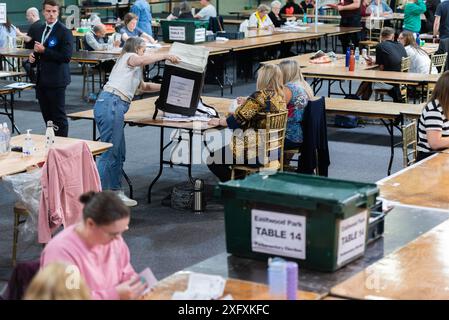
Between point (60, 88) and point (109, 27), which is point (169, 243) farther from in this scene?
point (109, 27)

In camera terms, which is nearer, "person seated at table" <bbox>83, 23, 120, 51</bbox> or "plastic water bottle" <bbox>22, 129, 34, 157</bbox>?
"plastic water bottle" <bbox>22, 129, 34, 157</bbox>

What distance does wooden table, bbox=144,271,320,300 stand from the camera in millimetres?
3340

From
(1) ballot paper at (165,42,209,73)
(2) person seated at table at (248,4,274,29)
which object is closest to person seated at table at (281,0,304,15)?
(2) person seated at table at (248,4,274,29)

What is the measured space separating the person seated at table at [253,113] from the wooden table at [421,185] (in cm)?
143

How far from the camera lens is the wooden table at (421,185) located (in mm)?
4875

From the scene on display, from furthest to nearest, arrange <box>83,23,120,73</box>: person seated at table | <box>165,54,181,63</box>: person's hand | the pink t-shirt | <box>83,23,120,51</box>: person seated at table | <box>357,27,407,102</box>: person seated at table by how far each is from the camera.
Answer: <box>83,23,120,51</box>: person seated at table < <box>83,23,120,73</box>: person seated at table < <box>357,27,407,102</box>: person seated at table < <box>165,54,181,63</box>: person's hand < the pink t-shirt

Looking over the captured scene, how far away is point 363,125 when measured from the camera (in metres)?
10.9

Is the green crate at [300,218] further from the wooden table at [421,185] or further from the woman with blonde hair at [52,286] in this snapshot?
the wooden table at [421,185]

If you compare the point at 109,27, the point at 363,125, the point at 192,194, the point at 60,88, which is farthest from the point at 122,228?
the point at 109,27

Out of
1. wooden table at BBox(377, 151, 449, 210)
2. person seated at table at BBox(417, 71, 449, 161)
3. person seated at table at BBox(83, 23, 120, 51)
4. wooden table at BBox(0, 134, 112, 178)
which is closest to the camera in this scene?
wooden table at BBox(377, 151, 449, 210)

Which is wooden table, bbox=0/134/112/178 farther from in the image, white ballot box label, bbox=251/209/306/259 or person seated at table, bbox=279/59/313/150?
white ballot box label, bbox=251/209/306/259

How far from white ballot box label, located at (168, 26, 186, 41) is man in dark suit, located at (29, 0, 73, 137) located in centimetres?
Answer: 484

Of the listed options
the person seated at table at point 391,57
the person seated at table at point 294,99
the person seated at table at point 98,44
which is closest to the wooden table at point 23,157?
the person seated at table at point 294,99
